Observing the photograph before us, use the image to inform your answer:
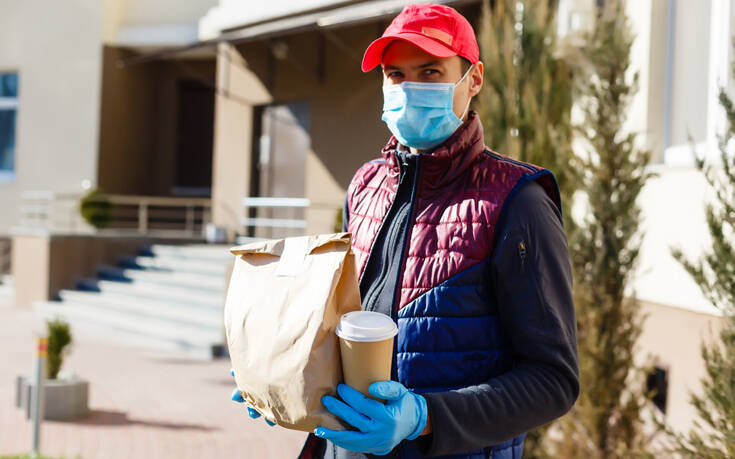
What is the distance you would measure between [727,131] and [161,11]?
626 inches

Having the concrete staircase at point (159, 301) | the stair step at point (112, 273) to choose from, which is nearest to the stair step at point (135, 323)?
the concrete staircase at point (159, 301)

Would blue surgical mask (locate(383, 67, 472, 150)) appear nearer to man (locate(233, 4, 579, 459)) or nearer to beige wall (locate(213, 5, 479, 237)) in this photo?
man (locate(233, 4, 579, 459))

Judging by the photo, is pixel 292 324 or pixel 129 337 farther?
pixel 129 337

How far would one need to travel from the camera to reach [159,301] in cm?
1160

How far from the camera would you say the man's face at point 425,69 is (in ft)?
5.91

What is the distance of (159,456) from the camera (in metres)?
5.44

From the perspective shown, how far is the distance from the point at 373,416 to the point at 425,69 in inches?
35.8

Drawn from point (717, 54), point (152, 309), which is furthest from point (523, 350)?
point (152, 309)

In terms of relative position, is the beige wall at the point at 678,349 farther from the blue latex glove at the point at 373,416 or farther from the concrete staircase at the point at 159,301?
the concrete staircase at the point at 159,301

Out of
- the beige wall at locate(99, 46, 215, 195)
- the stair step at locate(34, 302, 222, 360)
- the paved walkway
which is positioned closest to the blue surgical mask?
the paved walkway

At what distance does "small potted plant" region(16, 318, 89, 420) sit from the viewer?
625cm

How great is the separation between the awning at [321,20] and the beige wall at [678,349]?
186 inches

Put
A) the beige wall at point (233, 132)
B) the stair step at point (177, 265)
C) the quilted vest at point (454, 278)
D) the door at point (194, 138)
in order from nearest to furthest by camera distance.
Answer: the quilted vest at point (454, 278), the stair step at point (177, 265), the beige wall at point (233, 132), the door at point (194, 138)

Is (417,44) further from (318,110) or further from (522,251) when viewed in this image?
(318,110)
